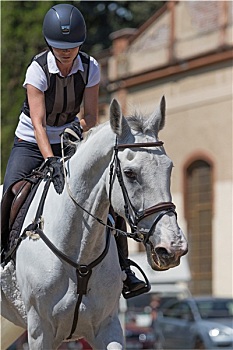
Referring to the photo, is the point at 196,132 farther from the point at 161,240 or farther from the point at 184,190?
the point at 161,240

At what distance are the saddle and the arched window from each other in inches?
1084

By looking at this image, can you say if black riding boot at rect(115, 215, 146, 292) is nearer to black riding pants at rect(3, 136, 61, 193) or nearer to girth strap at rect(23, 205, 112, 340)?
girth strap at rect(23, 205, 112, 340)

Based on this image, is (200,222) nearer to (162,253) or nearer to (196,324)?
(196,324)

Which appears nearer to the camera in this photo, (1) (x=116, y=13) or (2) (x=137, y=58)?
(2) (x=137, y=58)

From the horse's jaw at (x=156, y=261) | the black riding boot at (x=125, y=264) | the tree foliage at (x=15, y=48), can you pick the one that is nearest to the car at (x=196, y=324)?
the tree foliage at (x=15, y=48)

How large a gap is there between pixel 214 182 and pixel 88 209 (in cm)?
2825

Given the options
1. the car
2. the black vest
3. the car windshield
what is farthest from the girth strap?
the car windshield

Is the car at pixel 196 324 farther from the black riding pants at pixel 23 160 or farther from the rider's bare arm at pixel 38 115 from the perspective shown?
the rider's bare arm at pixel 38 115

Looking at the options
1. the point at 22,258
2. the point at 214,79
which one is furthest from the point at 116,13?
the point at 22,258

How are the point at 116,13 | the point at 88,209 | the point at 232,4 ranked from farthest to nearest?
the point at 116,13
the point at 232,4
the point at 88,209

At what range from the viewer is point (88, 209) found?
7.45 m

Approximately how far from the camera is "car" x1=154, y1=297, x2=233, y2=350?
72.7ft

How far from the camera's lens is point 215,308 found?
23.9 metres

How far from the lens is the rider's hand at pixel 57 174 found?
25.3 feet
